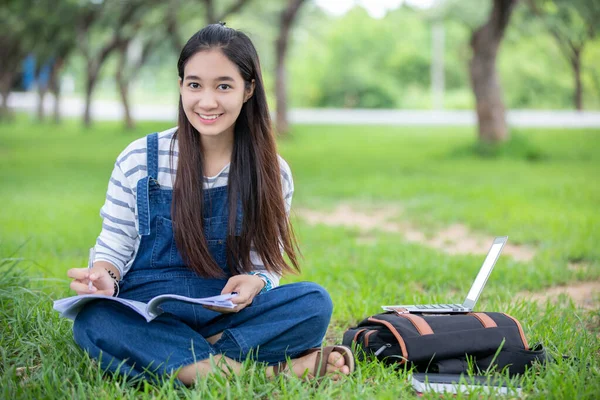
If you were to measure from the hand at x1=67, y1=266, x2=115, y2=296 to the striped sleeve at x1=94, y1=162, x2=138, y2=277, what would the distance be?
0.12 metres

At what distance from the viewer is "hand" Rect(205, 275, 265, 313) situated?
113 inches

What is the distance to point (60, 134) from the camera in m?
21.5

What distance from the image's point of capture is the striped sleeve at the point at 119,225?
3.05m

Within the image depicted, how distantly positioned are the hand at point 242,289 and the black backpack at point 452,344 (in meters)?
0.51

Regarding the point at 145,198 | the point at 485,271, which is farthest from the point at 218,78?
the point at 485,271

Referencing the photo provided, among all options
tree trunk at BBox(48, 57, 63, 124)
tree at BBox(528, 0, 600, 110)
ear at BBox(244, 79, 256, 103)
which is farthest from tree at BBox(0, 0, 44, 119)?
ear at BBox(244, 79, 256, 103)

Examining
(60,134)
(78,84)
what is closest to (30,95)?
(78,84)

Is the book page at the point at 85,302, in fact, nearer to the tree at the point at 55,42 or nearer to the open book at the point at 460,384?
the open book at the point at 460,384

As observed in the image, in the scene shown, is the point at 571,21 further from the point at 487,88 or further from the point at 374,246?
the point at 374,246

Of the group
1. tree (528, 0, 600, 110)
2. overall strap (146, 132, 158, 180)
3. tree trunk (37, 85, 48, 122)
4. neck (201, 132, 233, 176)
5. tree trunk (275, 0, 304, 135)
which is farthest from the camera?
tree trunk (37, 85, 48, 122)

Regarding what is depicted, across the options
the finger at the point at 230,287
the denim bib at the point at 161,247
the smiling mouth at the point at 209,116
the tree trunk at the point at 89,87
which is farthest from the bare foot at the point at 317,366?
the tree trunk at the point at 89,87

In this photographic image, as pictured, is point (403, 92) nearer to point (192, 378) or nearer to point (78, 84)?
point (78, 84)

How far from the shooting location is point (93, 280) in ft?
9.35

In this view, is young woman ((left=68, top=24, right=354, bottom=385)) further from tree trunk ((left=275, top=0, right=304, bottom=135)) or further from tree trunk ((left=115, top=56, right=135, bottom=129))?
tree trunk ((left=115, top=56, right=135, bottom=129))
